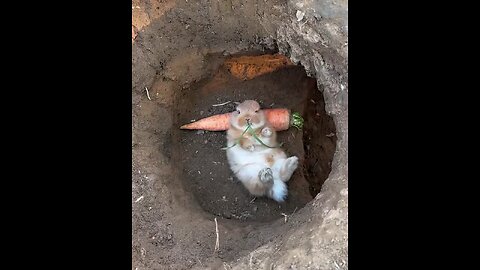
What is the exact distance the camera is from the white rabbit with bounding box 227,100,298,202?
473 cm

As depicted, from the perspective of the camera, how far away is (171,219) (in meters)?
4.13

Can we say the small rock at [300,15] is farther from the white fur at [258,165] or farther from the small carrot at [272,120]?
the small carrot at [272,120]

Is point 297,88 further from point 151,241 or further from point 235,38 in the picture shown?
point 151,241

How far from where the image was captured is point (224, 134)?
520 centimetres

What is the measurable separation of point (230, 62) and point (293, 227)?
1899 millimetres

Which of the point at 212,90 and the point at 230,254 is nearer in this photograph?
the point at 230,254

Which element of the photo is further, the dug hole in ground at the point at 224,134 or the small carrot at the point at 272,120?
the small carrot at the point at 272,120

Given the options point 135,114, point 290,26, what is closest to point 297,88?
point 290,26

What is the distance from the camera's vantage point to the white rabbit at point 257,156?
4.73 meters

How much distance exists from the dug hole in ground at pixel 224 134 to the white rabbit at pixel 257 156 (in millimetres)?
168

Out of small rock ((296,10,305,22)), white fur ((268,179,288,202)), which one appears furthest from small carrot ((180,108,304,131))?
small rock ((296,10,305,22))

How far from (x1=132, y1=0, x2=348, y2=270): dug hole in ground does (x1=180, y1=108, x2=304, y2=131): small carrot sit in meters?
0.08

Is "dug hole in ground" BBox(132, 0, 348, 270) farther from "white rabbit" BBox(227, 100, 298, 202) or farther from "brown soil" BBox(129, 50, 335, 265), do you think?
"white rabbit" BBox(227, 100, 298, 202)

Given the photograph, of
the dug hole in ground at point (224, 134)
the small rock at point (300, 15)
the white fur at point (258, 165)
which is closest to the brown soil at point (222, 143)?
the dug hole in ground at point (224, 134)
